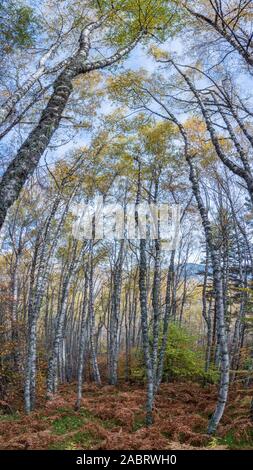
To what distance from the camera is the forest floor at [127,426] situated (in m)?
6.35

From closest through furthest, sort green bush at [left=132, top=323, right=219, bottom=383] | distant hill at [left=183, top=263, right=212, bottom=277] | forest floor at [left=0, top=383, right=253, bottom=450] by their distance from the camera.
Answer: forest floor at [left=0, top=383, right=253, bottom=450] < green bush at [left=132, top=323, right=219, bottom=383] < distant hill at [left=183, top=263, right=212, bottom=277]

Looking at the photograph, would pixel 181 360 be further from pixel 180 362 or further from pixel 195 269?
pixel 195 269

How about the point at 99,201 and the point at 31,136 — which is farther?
the point at 99,201

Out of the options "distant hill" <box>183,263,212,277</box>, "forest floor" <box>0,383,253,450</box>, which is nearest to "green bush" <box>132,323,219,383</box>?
"forest floor" <box>0,383,253,450</box>

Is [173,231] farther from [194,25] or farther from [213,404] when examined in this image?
[194,25]

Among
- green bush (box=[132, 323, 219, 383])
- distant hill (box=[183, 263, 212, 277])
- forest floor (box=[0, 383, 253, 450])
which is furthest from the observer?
distant hill (box=[183, 263, 212, 277])

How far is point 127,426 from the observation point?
796 centimetres

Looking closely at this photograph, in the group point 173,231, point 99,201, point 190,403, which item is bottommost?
point 190,403

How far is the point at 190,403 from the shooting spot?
10562mm

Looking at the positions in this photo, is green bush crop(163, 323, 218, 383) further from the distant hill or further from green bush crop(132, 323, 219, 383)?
the distant hill

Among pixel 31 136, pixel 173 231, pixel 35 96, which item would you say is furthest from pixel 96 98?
pixel 31 136

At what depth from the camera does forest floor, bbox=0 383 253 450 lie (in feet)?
20.8

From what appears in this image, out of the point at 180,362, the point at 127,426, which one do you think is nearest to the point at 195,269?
the point at 180,362
